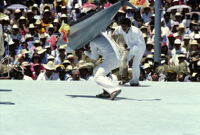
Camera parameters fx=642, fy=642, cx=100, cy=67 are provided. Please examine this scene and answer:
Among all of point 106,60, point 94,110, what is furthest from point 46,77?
point 94,110

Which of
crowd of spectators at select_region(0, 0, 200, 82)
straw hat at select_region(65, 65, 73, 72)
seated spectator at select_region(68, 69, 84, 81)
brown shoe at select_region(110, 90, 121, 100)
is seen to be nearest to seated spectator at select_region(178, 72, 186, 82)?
crowd of spectators at select_region(0, 0, 200, 82)

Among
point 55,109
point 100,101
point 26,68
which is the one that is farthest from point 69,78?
point 55,109

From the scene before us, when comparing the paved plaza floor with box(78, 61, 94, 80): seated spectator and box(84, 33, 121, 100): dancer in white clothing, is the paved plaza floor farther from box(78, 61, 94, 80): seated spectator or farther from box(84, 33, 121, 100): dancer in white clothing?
box(78, 61, 94, 80): seated spectator

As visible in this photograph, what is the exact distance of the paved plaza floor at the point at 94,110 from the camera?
23.4 ft

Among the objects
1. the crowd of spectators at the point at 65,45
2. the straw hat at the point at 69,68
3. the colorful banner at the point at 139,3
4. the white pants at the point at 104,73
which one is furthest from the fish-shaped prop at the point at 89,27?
the colorful banner at the point at 139,3

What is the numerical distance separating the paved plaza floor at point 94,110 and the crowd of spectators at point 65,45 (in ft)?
4.42

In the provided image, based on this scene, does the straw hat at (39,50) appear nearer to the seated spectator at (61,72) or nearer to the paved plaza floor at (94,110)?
the seated spectator at (61,72)

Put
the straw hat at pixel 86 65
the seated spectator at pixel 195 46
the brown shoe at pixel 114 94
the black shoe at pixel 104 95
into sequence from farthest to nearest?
the seated spectator at pixel 195 46
the straw hat at pixel 86 65
the black shoe at pixel 104 95
the brown shoe at pixel 114 94

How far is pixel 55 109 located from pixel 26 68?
6.56m

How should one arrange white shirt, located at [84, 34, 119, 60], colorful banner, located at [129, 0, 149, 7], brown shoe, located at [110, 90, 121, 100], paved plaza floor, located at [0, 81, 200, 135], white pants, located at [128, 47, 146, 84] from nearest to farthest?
1. paved plaza floor, located at [0, 81, 200, 135]
2. brown shoe, located at [110, 90, 121, 100]
3. white shirt, located at [84, 34, 119, 60]
4. white pants, located at [128, 47, 146, 84]
5. colorful banner, located at [129, 0, 149, 7]

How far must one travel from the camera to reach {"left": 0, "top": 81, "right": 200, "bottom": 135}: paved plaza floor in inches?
280

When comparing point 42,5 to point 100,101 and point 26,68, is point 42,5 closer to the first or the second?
point 26,68

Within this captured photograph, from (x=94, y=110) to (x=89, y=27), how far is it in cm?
206

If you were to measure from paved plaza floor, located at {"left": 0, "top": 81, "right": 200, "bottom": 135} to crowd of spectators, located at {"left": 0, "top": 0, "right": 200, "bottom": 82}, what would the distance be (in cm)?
135
